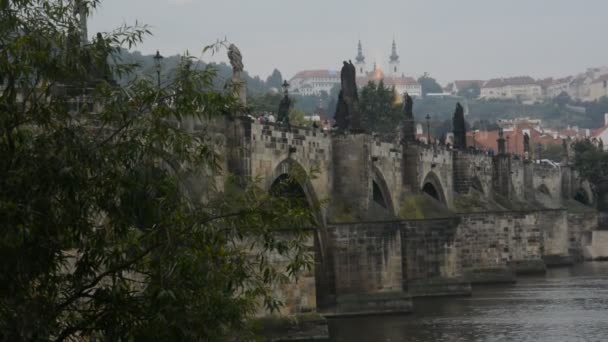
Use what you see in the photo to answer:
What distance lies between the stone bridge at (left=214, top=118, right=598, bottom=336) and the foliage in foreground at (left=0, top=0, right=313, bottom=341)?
10768 mm

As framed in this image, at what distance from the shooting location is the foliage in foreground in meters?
11.3

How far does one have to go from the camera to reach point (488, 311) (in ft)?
136

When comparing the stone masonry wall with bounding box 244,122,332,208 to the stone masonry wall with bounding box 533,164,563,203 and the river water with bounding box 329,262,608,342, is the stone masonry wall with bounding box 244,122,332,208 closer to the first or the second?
the river water with bounding box 329,262,608,342

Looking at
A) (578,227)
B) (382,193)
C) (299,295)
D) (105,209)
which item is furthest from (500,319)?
(578,227)

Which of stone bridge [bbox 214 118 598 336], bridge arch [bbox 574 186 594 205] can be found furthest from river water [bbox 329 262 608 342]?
bridge arch [bbox 574 186 594 205]

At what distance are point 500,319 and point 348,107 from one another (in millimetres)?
9804

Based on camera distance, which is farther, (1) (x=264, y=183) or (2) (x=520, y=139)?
(2) (x=520, y=139)

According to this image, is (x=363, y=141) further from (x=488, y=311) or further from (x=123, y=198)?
(x=123, y=198)

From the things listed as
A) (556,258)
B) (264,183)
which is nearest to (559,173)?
(556,258)

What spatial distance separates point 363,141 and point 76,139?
30.8m

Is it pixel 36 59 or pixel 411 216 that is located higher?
pixel 36 59

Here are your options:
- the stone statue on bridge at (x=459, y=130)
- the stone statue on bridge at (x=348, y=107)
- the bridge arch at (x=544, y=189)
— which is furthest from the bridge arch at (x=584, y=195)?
the stone statue on bridge at (x=348, y=107)

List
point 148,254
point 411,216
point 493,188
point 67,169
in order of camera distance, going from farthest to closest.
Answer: point 493,188 → point 411,216 → point 148,254 → point 67,169

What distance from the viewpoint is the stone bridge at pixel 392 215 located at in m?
35.4
